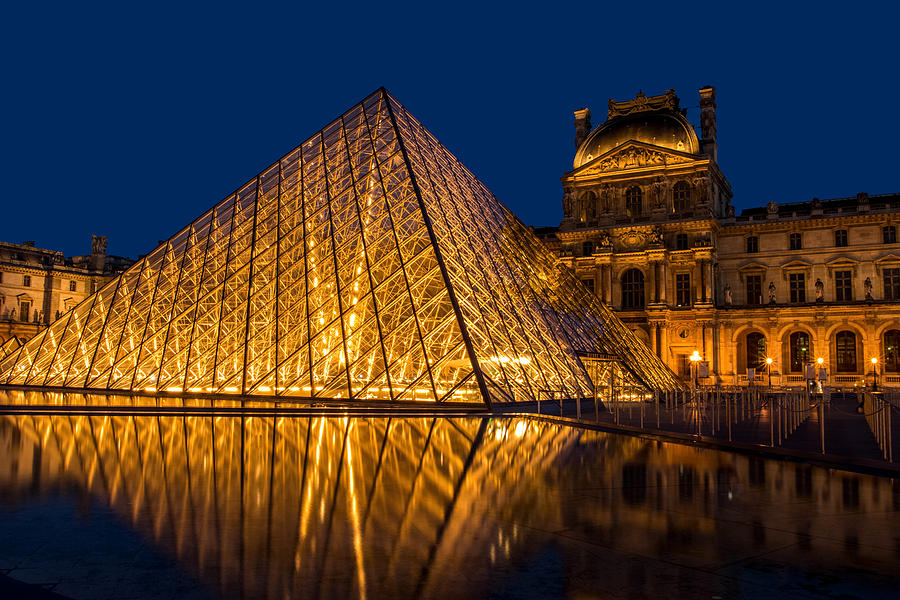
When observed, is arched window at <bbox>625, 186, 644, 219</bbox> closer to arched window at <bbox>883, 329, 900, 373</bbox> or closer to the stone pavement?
arched window at <bbox>883, 329, 900, 373</bbox>

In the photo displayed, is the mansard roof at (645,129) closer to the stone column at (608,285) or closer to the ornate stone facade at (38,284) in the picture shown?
the stone column at (608,285)

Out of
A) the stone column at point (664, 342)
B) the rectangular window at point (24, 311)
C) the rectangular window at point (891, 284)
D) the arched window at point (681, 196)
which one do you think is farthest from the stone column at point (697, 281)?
the rectangular window at point (24, 311)

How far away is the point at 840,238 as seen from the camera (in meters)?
45.4

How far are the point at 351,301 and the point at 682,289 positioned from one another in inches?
1261

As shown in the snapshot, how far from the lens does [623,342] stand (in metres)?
30.4

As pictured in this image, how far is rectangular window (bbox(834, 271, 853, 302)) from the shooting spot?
148 ft

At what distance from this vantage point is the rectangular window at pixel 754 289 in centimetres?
4738

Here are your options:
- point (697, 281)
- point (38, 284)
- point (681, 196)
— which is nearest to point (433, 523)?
point (697, 281)

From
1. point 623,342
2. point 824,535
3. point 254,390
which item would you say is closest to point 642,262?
point 623,342

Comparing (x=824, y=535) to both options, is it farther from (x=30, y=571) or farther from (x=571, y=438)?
(x=571, y=438)

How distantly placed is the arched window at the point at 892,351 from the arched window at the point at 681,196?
14.1m

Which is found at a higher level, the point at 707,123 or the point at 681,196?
the point at 707,123

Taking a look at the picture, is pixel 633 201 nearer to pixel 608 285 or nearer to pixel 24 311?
pixel 608 285

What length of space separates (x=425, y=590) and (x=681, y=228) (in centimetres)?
4613
